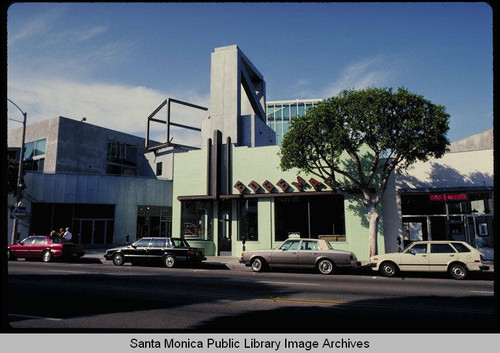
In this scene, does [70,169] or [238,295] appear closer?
[238,295]

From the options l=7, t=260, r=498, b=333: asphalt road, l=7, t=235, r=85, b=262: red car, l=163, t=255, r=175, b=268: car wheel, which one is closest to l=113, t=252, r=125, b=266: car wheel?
l=163, t=255, r=175, b=268: car wheel

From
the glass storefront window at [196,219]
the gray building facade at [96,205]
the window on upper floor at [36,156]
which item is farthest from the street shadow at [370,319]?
the window on upper floor at [36,156]

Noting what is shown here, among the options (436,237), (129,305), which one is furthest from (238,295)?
(436,237)

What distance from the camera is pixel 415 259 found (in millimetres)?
13984

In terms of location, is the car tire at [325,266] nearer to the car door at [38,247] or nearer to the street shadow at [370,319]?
the street shadow at [370,319]

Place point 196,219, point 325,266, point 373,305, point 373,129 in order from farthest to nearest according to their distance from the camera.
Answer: point 196,219 → point 373,129 → point 325,266 → point 373,305

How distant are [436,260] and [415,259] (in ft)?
2.45

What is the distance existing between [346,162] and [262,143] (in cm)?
890

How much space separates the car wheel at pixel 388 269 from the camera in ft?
46.8

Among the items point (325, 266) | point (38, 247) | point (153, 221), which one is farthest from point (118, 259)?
point (153, 221)

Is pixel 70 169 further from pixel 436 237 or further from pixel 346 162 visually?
pixel 436 237

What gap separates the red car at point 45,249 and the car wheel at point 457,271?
62.2 ft

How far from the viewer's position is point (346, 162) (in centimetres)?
2117

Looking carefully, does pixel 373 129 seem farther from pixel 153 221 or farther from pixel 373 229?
pixel 153 221
